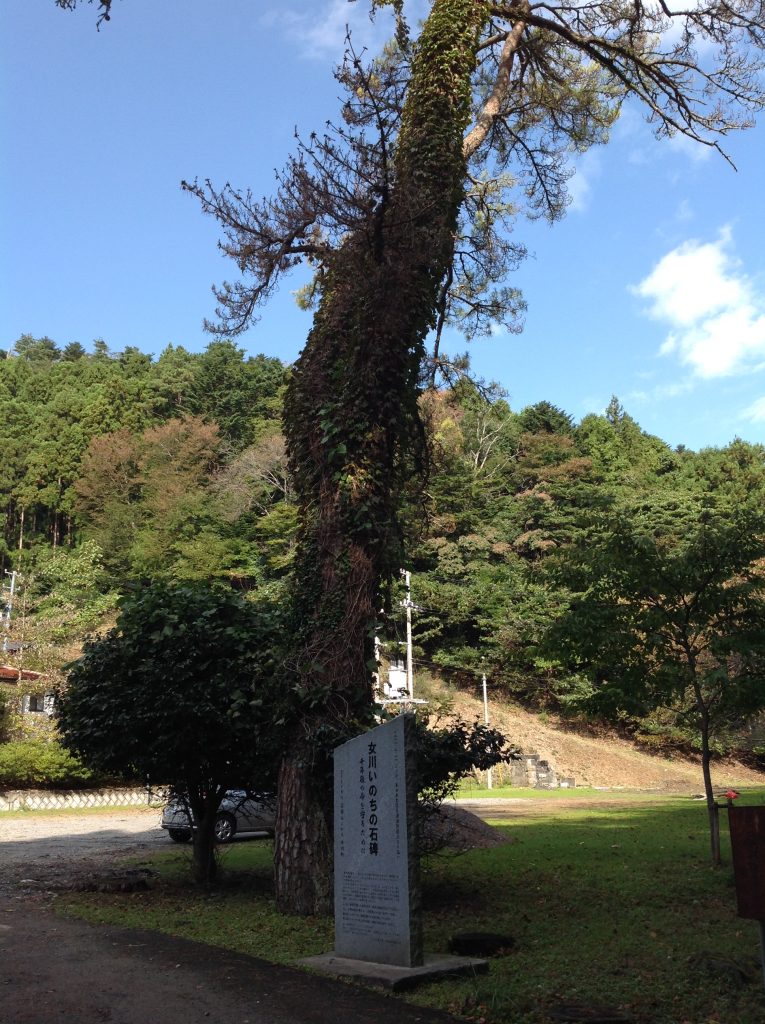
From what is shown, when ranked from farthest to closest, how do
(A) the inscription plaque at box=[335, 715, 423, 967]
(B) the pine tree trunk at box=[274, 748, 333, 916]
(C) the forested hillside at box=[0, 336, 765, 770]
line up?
(C) the forested hillside at box=[0, 336, 765, 770]
(B) the pine tree trunk at box=[274, 748, 333, 916]
(A) the inscription plaque at box=[335, 715, 423, 967]

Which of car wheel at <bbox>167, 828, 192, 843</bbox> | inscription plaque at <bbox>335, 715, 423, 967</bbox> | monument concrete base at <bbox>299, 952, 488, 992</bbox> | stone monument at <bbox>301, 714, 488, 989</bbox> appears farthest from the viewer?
car wheel at <bbox>167, 828, 192, 843</bbox>

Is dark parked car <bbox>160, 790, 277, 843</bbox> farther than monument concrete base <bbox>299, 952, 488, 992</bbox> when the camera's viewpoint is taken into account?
Yes

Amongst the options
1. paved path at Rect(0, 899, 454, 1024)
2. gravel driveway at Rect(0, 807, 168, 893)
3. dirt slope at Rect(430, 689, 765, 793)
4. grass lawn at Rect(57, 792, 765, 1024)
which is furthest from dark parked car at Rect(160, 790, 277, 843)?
dirt slope at Rect(430, 689, 765, 793)

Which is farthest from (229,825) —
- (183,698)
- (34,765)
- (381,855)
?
(34,765)

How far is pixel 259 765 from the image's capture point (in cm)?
1010

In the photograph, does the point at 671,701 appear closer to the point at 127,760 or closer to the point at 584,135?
the point at 127,760

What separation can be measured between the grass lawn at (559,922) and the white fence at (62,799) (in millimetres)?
14043

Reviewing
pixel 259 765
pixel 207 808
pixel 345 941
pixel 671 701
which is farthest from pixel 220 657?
pixel 671 701

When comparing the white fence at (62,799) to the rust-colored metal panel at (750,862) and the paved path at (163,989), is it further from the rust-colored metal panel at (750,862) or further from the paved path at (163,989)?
the rust-colored metal panel at (750,862)

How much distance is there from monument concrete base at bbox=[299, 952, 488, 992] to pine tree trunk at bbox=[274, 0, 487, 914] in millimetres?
2320

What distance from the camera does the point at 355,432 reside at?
31.9ft

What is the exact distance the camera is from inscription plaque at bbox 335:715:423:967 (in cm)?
630

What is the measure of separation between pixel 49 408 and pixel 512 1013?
60022mm

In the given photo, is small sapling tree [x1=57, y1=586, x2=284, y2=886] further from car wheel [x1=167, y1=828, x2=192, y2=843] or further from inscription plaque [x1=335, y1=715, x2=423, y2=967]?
car wheel [x1=167, y1=828, x2=192, y2=843]
